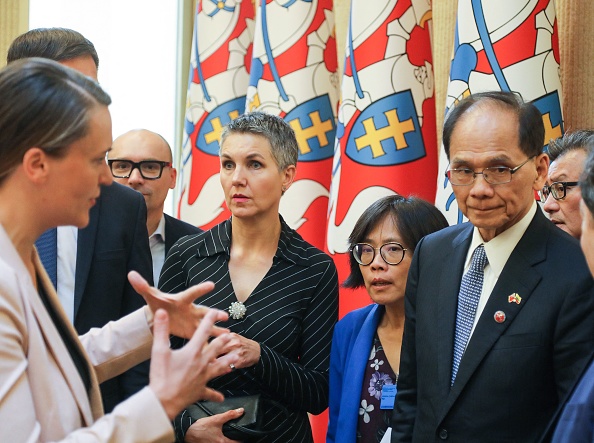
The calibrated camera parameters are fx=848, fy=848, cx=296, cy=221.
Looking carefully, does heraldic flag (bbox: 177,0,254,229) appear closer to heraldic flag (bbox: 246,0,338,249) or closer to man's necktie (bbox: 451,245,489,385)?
heraldic flag (bbox: 246,0,338,249)

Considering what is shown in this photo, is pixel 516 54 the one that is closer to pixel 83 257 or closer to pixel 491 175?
pixel 491 175

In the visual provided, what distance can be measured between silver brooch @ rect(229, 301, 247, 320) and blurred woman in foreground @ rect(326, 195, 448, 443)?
0.33 metres

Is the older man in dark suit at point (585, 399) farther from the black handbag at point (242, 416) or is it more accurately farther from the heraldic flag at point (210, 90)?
the heraldic flag at point (210, 90)

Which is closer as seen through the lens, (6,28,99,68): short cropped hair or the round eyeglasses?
(6,28,99,68): short cropped hair

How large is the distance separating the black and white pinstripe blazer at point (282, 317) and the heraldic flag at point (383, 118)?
1.23 meters

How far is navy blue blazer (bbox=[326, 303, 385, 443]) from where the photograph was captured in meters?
2.63

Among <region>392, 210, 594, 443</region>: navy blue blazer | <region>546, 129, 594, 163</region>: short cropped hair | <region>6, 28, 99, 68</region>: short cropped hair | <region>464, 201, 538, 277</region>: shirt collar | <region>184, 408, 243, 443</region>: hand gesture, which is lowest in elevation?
<region>184, 408, 243, 443</region>: hand gesture

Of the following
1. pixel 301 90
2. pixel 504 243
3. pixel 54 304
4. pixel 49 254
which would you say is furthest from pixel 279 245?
pixel 301 90

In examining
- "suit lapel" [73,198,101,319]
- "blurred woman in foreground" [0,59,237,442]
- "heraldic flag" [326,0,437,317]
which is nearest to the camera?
"blurred woman in foreground" [0,59,237,442]

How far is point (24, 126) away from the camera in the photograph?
1.49 meters

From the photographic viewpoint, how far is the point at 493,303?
211cm

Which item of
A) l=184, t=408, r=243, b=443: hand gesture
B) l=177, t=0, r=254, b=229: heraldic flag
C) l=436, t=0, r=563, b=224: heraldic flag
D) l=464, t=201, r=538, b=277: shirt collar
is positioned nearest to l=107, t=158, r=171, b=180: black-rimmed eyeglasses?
l=177, t=0, r=254, b=229: heraldic flag

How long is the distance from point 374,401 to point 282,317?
391mm

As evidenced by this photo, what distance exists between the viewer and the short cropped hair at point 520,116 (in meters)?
2.23
